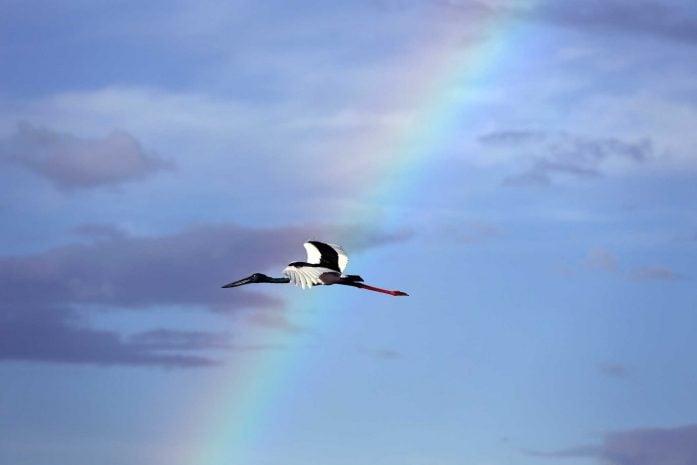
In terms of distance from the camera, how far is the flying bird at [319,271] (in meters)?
106

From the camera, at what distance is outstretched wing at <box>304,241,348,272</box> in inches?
4451

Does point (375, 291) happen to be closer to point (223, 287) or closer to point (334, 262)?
point (334, 262)

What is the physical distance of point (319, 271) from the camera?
4254 inches

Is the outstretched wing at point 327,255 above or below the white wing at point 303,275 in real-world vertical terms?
above

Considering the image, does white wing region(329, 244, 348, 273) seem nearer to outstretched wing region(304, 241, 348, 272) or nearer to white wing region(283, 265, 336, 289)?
outstretched wing region(304, 241, 348, 272)

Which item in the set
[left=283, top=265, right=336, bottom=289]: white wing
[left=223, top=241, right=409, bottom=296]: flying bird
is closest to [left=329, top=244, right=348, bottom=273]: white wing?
[left=223, top=241, right=409, bottom=296]: flying bird

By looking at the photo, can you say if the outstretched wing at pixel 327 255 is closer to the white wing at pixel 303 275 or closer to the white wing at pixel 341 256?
the white wing at pixel 341 256

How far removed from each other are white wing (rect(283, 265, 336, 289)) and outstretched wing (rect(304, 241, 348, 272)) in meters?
4.11

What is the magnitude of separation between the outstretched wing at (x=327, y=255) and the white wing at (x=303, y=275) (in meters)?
4.11

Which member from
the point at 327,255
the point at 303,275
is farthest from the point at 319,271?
the point at 327,255

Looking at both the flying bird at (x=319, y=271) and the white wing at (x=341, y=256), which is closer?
the flying bird at (x=319, y=271)

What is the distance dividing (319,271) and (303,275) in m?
1.88

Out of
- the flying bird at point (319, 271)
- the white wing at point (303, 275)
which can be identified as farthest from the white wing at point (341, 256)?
the white wing at point (303, 275)

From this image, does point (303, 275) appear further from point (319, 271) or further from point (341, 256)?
point (341, 256)
